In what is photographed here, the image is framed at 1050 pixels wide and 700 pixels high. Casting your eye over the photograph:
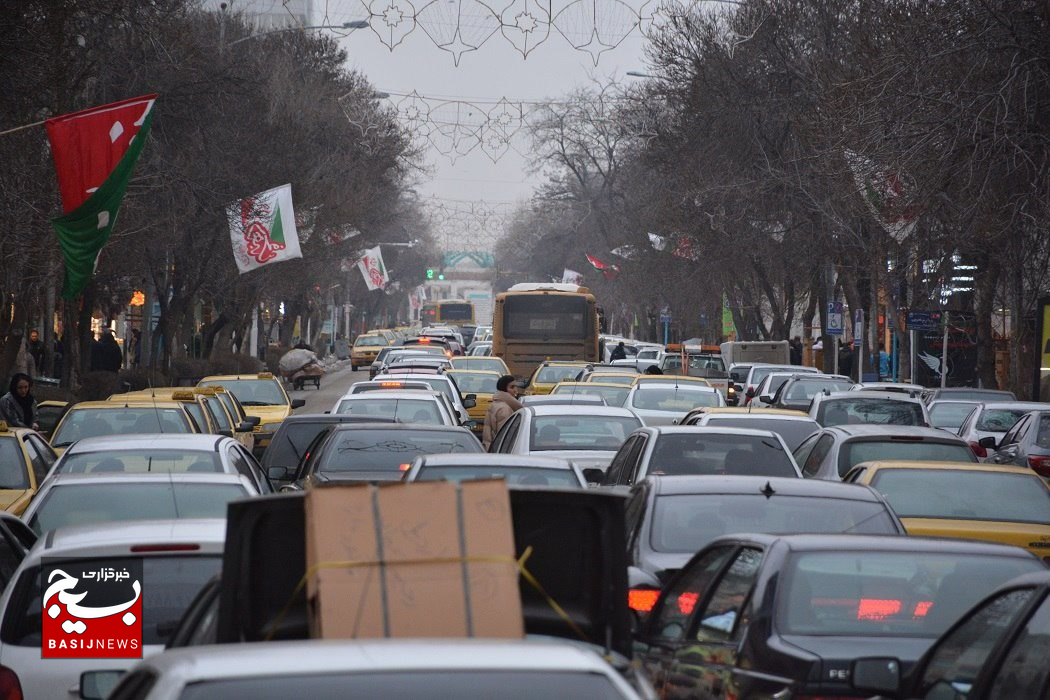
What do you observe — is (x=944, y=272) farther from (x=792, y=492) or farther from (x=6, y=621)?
(x=6, y=621)

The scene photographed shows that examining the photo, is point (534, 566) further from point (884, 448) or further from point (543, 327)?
point (543, 327)

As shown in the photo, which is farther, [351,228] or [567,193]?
[567,193]

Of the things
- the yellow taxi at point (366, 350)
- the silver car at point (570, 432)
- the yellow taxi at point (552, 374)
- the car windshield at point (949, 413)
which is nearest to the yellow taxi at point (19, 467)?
the silver car at point (570, 432)

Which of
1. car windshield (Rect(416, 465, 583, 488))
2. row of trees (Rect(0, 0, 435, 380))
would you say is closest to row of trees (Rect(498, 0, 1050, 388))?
row of trees (Rect(0, 0, 435, 380))

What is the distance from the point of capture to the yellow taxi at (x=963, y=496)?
38.8ft

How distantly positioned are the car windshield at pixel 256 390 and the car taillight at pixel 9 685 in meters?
22.1

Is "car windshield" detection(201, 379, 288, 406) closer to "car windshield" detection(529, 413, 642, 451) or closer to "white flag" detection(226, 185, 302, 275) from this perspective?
"white flag" detection(226, 185, 302, 275)

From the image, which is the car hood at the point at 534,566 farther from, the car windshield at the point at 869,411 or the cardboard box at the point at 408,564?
the car windshield at the point at 869,411

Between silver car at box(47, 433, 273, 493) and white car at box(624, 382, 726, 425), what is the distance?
1235 cm

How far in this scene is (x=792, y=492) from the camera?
31.6 feet

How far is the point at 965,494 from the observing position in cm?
1241

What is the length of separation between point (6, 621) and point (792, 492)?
4.63 m

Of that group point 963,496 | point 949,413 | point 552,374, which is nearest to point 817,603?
point 963,496

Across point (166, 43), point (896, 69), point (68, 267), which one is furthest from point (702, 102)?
point (68, 267)
